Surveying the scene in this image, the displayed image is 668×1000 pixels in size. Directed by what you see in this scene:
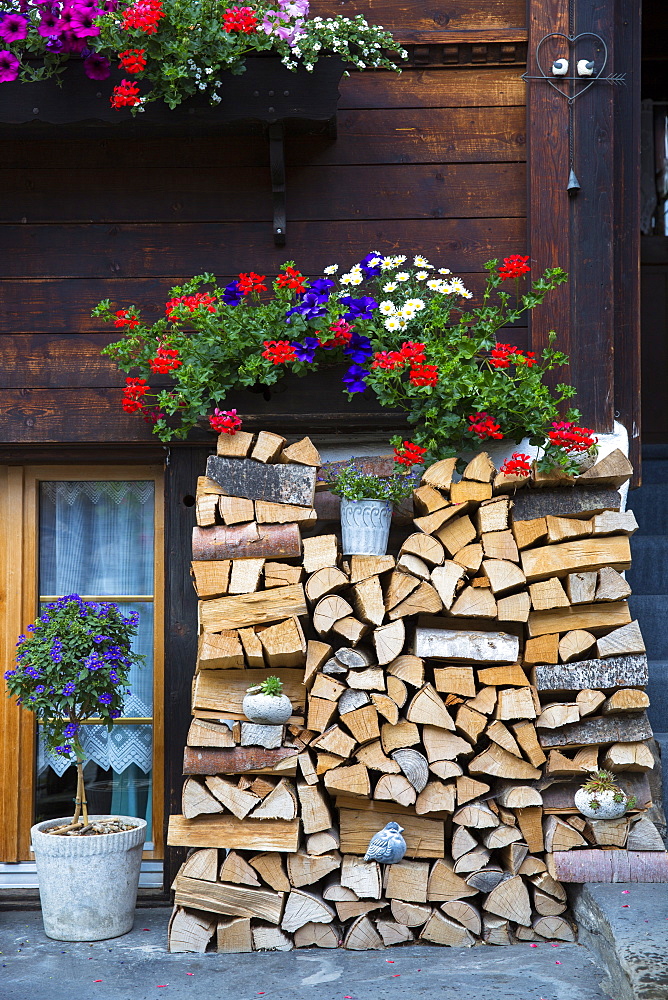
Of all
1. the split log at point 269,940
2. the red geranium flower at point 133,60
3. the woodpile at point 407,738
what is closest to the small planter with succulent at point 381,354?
the woodpile at point 407,738

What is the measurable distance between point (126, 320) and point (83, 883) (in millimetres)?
1964

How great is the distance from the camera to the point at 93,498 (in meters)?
3.85

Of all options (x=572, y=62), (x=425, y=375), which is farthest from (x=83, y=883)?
(x=572, y=62)

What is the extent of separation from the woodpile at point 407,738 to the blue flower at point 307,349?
0.57 metres

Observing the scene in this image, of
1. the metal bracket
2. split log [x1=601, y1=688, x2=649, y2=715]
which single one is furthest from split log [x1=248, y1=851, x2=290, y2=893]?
the metal bracket

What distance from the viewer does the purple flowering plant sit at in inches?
125

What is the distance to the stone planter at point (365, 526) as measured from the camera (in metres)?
3.21

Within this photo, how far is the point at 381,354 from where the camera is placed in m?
3.31

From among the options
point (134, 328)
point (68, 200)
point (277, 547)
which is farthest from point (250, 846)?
point (68, 200)

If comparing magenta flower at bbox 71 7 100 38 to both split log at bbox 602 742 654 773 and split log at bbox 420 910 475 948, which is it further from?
split log at bbox 420 910 475 948

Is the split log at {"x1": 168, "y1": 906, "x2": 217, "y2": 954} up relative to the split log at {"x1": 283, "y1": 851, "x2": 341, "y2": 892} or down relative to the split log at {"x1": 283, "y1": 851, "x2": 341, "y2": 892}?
down

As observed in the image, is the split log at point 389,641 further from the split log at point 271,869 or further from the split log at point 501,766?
the split log at point 271,869

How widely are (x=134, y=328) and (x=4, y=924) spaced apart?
7.26 ft

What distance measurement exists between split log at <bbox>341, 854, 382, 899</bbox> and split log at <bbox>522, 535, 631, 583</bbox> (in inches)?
42.4
